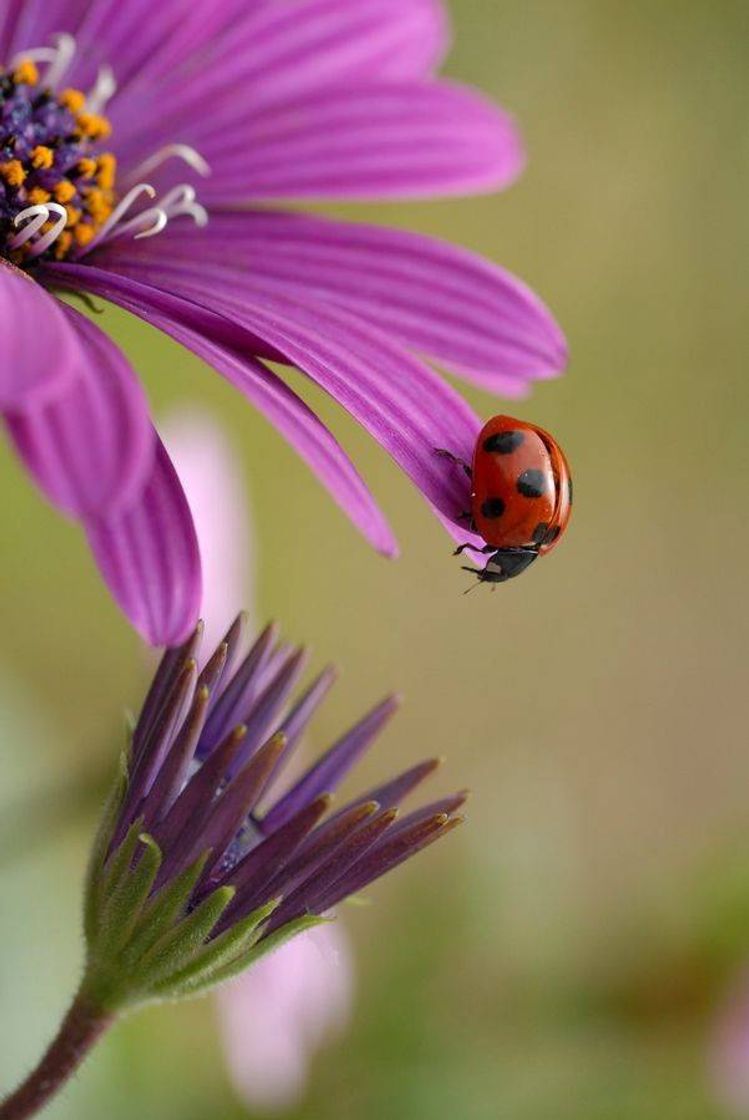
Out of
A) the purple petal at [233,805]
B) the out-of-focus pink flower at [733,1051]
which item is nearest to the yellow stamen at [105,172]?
the purple petal at [233,805]

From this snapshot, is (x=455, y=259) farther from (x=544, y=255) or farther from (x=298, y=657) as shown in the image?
(x=544, y=255)

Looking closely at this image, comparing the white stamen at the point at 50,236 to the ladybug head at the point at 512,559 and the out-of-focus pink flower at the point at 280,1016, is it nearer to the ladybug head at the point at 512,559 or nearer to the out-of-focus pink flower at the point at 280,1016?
the ladybug head at the point at 512,559

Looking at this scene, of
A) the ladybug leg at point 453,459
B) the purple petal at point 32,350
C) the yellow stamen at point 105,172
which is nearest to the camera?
the purple petal at point 32,350

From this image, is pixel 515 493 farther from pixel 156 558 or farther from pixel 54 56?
pixel 54 56

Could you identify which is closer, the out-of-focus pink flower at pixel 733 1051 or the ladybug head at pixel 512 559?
the ladybug head at pixel 512 559

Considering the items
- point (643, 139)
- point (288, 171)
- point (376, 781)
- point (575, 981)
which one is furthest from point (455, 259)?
point (643, 139)

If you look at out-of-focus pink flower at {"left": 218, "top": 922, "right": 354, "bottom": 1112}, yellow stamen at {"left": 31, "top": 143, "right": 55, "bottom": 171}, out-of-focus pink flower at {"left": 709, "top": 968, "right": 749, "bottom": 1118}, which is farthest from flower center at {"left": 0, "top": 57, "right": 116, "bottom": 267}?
out-of-focus pink flower at {"left": 709, "top": 968, "right": 749, "bottom": 1118}
